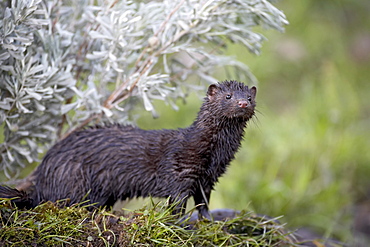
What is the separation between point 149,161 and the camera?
3.66 metres

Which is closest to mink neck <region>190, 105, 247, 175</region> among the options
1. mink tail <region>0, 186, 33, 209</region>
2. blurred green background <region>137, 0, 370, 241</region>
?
blurred green background <region>137, 0, 370, 241</region>

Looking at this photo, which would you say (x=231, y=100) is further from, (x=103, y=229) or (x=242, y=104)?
(x=103, y=229)

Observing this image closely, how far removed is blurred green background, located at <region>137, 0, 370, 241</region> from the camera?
6.02 m

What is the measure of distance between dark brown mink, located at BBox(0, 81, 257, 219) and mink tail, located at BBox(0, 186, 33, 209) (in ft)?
0.32

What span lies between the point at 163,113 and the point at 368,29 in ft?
18.1

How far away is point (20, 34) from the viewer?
3365mm

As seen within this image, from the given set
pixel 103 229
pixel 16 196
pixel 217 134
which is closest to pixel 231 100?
pixel 217 134

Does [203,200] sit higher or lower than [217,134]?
lower

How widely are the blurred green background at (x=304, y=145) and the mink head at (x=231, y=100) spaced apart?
108cm

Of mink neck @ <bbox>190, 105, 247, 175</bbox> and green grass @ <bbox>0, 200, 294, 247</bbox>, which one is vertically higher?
mink neck @ <bbox>190, 105, 247, 175</bbox>

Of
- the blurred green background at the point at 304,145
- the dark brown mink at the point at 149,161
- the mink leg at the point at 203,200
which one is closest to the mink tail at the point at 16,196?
the dark brown mink at the point at 149,161

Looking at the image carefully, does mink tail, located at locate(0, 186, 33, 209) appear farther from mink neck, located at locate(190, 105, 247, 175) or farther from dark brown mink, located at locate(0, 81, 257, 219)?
mink neck, located at locate(190, 105, 247, 175)

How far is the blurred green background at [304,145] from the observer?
19.7 ft

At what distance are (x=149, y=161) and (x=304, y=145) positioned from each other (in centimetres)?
361
